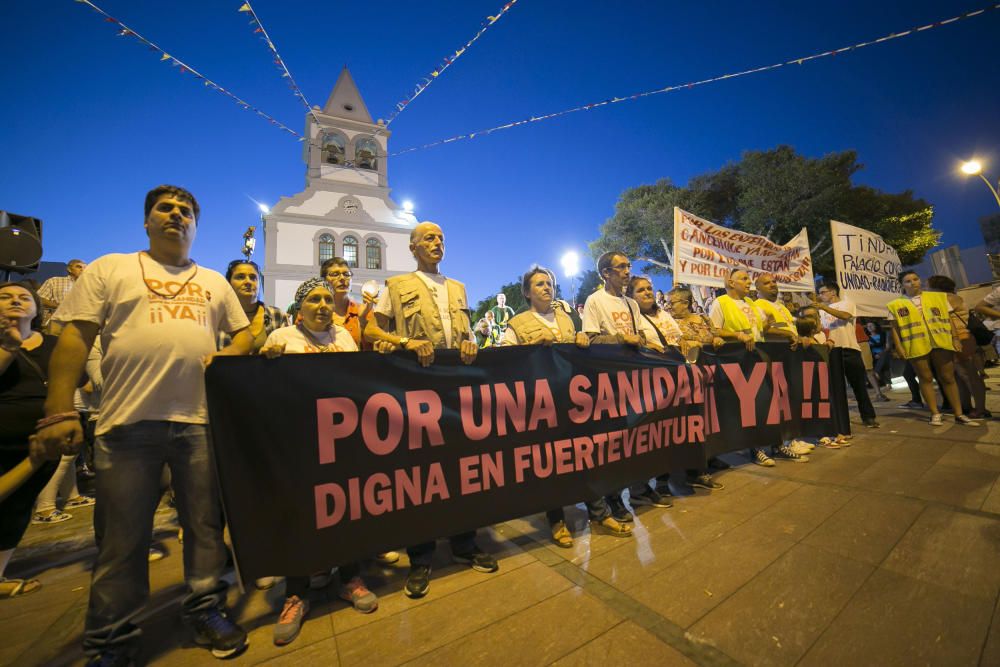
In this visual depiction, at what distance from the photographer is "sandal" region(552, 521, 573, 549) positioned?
244cm

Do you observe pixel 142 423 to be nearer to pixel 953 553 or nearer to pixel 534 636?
pixel 534 636

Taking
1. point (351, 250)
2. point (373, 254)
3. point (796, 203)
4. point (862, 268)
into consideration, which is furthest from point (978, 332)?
point (351, 250)

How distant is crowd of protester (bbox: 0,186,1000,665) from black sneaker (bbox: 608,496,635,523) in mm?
11

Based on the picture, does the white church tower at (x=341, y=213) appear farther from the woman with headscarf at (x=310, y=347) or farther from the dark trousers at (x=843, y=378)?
the woman with headscarf at (x=310, y=347)

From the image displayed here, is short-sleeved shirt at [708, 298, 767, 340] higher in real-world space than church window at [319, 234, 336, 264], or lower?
lower

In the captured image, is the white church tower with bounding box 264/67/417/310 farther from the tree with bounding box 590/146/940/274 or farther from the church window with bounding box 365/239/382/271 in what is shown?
the tree with bounding box 590/146/940/274

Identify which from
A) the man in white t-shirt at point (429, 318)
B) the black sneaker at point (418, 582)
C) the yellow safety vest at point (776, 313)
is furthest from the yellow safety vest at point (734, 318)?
the black sneaker at point (418, 582)

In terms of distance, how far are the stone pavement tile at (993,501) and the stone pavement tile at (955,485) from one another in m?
0.02

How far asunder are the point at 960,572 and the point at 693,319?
115 inches

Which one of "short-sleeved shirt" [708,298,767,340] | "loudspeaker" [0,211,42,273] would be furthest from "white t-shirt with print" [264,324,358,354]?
"loudspeaker" [0,211,42,273]

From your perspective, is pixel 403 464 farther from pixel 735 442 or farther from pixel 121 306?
pixel 735 442

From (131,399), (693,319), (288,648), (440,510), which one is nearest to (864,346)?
(693,319)

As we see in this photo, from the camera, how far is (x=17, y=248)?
5.05 meters

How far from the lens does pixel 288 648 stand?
165 cm
